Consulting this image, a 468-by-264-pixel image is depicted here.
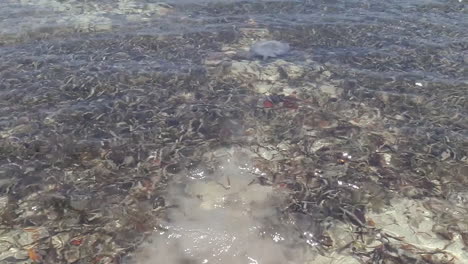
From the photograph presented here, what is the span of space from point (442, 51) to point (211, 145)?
18.5 ft

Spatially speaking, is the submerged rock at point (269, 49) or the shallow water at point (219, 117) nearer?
the shallow water at point (219, 117)

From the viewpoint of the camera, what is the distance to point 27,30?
905 centimetres

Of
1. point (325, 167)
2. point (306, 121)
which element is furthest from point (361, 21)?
point (325, 167)

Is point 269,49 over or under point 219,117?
over

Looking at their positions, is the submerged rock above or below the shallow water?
above

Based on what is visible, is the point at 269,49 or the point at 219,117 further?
the point at 269,49

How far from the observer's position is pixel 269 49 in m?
8.23

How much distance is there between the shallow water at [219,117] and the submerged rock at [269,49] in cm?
23

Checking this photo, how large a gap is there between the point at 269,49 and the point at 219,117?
264cm

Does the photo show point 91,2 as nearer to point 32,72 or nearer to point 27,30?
point 27,30

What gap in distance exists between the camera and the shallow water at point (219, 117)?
14.6ft

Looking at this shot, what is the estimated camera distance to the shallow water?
446 centimetres

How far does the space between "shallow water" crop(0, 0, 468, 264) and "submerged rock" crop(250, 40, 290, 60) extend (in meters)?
0.23

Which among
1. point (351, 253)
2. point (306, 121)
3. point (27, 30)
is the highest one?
point (27, 30)
